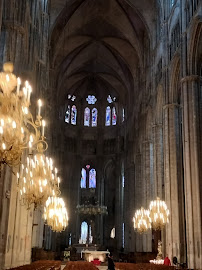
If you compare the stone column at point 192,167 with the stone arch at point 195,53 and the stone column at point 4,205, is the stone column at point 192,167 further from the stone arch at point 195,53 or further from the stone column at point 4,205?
the stone column at point 4,205

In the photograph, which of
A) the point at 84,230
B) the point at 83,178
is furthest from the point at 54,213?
the point at 83,178

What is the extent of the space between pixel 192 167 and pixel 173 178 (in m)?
4.59

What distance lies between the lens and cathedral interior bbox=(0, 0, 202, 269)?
19688mm

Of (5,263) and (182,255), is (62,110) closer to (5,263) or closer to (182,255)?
(182,255)

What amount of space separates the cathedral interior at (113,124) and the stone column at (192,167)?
2.2 inches

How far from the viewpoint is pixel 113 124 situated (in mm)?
49375

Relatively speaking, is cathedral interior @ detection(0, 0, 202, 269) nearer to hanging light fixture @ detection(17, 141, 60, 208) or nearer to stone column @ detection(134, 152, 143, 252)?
stone column @ detection(134, 152, 143, 252)

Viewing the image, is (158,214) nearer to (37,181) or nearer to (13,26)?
(37,181)

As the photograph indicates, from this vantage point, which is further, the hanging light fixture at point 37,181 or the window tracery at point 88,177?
the window tracery at point 88,177

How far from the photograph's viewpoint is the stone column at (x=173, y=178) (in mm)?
23719

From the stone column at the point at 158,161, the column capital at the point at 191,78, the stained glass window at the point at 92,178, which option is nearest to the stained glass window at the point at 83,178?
the stained glass window at the point at 92,178

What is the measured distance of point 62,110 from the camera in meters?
48.0

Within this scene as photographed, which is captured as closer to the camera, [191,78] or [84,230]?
[191,78]

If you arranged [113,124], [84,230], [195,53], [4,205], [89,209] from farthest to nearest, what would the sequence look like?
[113,124] → [84,230] → [89,209] → [195,53] → [4,205]
